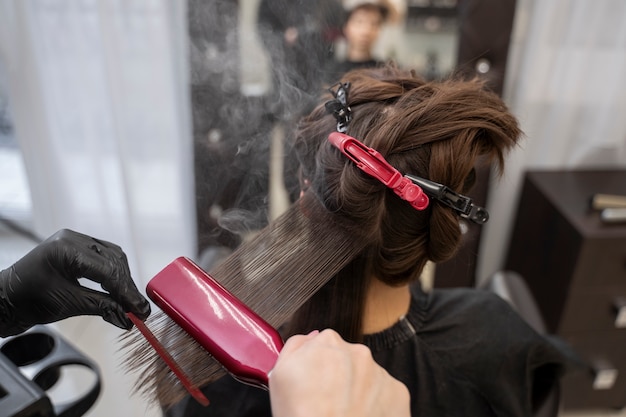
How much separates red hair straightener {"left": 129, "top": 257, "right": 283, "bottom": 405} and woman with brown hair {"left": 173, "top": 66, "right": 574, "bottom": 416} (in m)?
0.16

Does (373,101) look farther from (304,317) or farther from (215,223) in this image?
(215,223)

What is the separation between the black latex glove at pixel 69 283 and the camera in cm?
58

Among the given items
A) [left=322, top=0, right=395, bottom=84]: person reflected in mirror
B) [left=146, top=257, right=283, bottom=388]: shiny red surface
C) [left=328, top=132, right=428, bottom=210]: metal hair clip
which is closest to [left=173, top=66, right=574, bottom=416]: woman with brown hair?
[left=328, top=132, right=428, bottom=210]: metal hair clip

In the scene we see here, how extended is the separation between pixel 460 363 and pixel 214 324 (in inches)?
22.4

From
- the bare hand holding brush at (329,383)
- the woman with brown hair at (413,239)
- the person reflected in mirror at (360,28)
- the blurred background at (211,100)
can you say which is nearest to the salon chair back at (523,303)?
the woman with brown hair at (413,239)

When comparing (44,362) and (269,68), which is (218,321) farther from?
(269,68)

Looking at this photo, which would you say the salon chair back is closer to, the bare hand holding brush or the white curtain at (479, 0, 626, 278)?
the white curtain at (479, 0, 626, 278)

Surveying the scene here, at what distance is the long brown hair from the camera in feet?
2.37

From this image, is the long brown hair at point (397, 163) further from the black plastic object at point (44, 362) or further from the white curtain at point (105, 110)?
the white curtain at point (105, 110)

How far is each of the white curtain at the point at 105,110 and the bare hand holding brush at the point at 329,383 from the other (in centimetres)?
74

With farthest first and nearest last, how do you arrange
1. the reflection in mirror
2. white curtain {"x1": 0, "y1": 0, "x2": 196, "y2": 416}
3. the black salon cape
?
white curtain {"x1": 0, "y1": 0, "x2": 196, "y2": 416} < the reflection in mirror < the black salon cape

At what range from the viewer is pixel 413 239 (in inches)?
31.5

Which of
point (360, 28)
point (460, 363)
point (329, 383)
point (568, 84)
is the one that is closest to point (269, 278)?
point (329, 383)

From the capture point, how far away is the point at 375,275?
84cm
